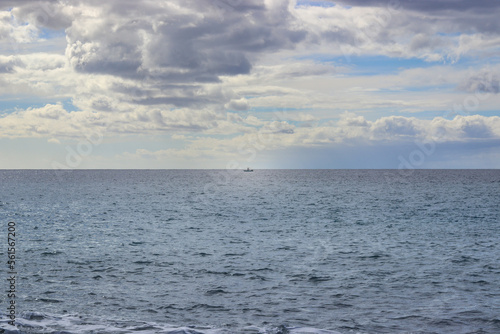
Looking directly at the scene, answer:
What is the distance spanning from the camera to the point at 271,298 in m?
23.1

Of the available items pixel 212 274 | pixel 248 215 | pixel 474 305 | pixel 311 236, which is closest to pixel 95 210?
pixel 248 215

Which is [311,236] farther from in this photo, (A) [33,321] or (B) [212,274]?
(A) [33,321]

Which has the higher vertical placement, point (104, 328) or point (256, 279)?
point (104, 328)

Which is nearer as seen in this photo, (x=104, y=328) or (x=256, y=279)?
(x=104, y=328)

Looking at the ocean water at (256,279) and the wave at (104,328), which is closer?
the wave at (104,328)

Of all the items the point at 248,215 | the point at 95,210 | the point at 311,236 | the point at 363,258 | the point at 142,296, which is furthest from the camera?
the point at 95,210

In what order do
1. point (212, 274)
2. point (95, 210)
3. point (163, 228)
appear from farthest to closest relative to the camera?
point (95, 210) → point (163, 228) → point (212, 274)

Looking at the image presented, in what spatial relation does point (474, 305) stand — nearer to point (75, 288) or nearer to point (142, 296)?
point (142, 296)

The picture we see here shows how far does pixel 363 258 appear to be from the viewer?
111ft

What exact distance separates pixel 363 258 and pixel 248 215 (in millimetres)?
36654

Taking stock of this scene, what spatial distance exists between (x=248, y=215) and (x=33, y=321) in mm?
51359

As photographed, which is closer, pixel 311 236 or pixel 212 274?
pixel 212 274

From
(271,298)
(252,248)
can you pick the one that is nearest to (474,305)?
(271,298)

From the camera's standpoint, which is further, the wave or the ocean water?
the ocean water
